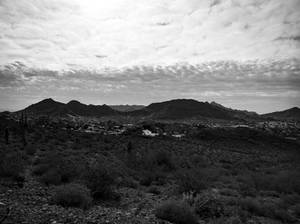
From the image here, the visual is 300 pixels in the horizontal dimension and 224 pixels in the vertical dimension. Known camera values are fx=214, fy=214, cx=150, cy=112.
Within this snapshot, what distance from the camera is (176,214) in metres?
7.33

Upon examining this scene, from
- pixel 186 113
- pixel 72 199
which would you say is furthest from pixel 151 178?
pixel 186 113

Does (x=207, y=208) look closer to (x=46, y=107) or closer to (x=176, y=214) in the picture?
(x=176, y=214)

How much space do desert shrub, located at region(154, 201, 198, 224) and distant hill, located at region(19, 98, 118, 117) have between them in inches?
6021

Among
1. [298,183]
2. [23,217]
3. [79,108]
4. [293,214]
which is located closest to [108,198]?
[23,217]

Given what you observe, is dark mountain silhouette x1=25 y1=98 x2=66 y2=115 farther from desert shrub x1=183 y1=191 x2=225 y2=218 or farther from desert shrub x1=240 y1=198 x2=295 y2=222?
desert shrub x1=240 y1=198 x2=295 y2=222

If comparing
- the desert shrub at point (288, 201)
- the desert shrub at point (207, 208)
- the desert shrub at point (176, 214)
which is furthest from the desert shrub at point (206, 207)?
the desert shrub at point (288, 201)

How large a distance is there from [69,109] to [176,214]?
171766mm

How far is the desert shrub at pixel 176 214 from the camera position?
727cm

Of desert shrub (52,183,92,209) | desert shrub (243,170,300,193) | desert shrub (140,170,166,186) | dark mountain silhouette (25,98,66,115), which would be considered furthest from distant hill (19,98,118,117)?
desert shrub (52,183,92,209)

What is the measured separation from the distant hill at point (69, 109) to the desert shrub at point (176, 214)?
153 m

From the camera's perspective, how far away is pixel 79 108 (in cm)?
18225

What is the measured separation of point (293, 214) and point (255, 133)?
66.6 meters

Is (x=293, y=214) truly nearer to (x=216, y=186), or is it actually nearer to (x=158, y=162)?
(x=216, y=186)

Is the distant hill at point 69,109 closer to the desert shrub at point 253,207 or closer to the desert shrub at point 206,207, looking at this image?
the desert shrub at point 206,207
